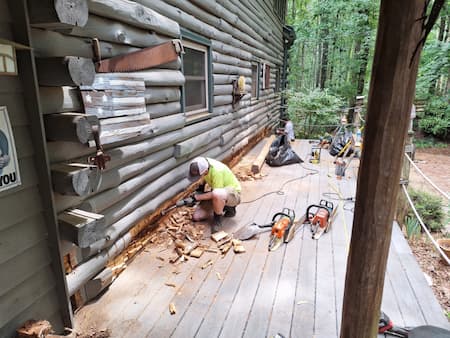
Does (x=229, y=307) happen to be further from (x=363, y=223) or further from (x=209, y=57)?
(x=209, y=57)

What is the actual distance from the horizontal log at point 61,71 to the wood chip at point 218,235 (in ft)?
7.87

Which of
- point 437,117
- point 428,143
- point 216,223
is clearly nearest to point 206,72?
point 216,223

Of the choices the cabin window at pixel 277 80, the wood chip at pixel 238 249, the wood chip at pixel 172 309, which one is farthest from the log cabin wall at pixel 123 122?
the cabin window at pixel 277 80

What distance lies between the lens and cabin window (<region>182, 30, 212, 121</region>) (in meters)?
4.66

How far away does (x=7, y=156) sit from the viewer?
174cm

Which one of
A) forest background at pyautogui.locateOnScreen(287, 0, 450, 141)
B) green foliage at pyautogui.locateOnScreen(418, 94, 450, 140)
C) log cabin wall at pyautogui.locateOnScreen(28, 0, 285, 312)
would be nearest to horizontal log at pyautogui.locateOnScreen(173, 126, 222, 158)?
log cabin wall at pyautogui.locateOnScreen(28, 0, 285, 312)

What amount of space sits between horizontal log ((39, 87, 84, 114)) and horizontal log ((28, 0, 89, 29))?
0.42 metres

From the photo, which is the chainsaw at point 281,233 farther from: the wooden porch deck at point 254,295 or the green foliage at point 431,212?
the green foliage at point 431,212

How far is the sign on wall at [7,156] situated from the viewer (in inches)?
66.8

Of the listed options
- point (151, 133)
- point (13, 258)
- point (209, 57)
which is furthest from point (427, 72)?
point (13, 258)

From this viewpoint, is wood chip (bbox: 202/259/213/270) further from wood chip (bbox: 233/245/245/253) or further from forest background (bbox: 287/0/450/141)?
forest background (bbox: 287/0/450/141)

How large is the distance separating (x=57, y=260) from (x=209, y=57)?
415cm

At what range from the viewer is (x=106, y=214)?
2.82 meters

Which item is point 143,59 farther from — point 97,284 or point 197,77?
point 97,284
